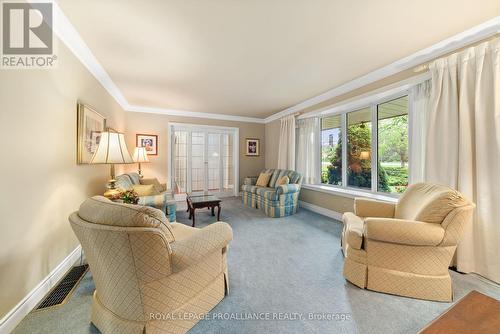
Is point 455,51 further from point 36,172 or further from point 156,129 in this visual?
point 156,129

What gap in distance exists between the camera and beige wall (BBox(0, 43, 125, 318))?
4.28 feet

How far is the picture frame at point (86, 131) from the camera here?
7.26 feet

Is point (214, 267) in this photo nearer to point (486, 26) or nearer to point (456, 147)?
point (456, 147)

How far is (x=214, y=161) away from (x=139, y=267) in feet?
15.5

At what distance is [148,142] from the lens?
491 centimetres

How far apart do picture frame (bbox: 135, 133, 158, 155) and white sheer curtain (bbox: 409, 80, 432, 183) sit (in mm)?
5219

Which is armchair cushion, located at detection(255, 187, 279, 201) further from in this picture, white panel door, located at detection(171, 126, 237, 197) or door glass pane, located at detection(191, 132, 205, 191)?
door glass pane, located at detection(191, 132, 205, 191)

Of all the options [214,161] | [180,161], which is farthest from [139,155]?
[214,161]

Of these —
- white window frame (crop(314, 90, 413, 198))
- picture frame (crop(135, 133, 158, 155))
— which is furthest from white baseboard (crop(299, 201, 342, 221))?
picture frame (crop(135, 133, 158, 155))

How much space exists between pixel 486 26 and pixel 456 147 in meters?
1.18

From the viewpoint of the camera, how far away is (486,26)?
188cm

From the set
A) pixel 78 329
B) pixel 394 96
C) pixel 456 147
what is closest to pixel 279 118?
pixel 394 96

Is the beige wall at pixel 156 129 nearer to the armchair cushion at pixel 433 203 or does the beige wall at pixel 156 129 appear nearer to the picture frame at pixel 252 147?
the picture frame at pixel 252 147

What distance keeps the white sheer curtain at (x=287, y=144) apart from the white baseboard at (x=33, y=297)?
4.19 m
